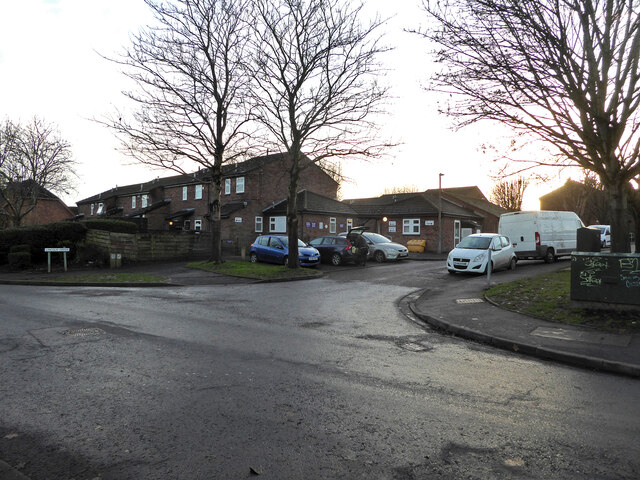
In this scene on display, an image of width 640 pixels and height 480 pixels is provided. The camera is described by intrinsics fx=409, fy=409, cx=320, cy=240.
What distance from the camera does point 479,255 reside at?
52.7 ft

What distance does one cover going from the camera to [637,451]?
3203 mm

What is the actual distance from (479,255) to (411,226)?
1988cm

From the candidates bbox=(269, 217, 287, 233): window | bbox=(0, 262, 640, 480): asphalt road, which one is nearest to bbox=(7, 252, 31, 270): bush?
bbox=(0, 262, 640, 480): asphalt road

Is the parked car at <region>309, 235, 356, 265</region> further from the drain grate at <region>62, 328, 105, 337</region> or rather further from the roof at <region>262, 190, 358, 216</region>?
the drain grate at <region>62, 328, 105, 337</region>

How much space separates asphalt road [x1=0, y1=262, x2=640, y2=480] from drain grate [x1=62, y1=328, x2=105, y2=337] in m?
0.03

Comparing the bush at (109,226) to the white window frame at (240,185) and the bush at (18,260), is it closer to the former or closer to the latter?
the bush at (18,260)

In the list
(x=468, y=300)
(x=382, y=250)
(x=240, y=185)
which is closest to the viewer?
(x=468, y=300)

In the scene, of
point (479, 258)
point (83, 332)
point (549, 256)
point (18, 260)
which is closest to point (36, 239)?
point (18, 260)

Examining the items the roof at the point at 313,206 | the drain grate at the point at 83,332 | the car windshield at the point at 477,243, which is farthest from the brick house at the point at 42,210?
the car windshield at the point at 477,243

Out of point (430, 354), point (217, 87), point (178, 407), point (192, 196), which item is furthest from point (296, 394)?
point (192, 196)

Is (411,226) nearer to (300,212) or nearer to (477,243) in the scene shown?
(300,212)

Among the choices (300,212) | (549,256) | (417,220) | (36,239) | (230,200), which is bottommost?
(549,256)

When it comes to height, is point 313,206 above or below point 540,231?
above

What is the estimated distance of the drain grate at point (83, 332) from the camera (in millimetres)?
6832
